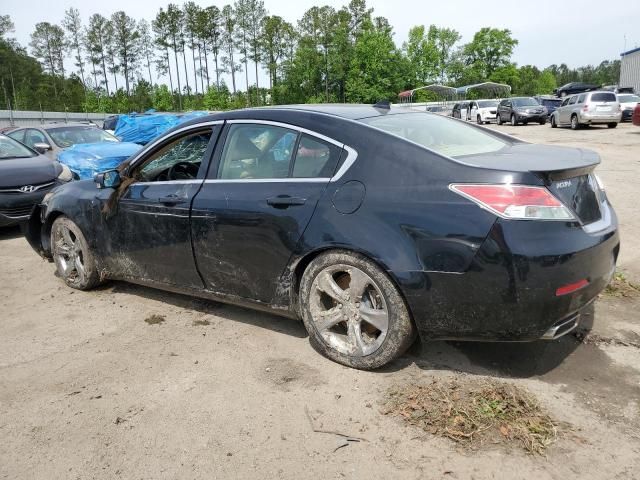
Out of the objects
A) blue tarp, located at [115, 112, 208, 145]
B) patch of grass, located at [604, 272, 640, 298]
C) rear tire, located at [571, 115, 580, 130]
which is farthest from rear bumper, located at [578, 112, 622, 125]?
patch of grass, located at [604, 272, 640, 298]

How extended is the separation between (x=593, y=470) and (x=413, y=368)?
3.76 feet

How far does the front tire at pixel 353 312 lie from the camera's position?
302 centimetres

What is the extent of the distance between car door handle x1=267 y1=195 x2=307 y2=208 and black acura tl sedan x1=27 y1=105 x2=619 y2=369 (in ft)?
0.04

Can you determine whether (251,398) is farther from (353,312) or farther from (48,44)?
(48,44)

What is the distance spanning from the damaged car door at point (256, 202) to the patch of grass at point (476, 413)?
1.16 meters

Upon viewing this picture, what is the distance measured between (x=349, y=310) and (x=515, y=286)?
99 cm

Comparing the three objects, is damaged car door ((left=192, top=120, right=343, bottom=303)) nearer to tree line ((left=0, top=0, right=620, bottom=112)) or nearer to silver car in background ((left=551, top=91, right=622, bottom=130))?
silver car in background ((left=551, top=91, right=622, bottom=130))

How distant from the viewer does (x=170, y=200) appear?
398 cm

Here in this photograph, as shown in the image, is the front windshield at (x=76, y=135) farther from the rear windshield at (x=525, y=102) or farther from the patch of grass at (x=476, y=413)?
the rear windshield at (x=525, y=102)

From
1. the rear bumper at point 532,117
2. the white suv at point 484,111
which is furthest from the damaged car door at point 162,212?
the white suv at point 484,111

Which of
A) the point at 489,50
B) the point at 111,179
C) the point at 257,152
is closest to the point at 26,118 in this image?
the point at 111,179

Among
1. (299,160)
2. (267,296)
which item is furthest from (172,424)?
(299,160)

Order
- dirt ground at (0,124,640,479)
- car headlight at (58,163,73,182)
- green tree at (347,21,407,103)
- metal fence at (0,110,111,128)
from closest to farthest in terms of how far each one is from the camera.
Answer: dirt ground at (0,124,640,479)
car headlight at (58,163,73,182)
metal fence at (0,110,111,128)
green tree at (347,21,407,103)

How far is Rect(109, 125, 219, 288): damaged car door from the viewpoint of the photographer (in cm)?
393
